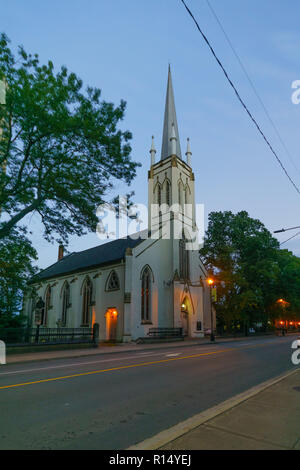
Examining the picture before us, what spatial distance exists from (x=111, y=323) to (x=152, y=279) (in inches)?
239

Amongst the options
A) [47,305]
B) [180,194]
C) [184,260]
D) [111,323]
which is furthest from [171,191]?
[47,305]

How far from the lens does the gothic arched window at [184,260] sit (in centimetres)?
3336

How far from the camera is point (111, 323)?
3022 cm

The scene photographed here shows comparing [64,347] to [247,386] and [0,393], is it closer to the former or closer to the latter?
[0,393]

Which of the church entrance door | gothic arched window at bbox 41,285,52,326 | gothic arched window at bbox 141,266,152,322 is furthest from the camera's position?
gothic arched window at bbox 41,285,52,326

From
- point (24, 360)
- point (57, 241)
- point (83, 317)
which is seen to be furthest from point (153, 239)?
point (24, 360)

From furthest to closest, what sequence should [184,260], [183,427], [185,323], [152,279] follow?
[184,260] → [185,323] → [152,279] → [183,427]

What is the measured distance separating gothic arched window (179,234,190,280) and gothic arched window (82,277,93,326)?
411 inches

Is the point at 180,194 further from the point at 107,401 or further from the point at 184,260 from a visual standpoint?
the point at 107,401

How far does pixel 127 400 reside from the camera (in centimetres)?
614

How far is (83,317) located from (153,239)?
11990mm

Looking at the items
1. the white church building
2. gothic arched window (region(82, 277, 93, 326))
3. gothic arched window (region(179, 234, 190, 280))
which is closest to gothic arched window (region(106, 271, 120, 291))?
the white church building

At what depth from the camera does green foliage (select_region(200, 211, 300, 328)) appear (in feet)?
123

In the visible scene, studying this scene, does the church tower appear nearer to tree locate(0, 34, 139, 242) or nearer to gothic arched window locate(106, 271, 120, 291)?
gothic arched window locate(106, 271, 120, 291)
